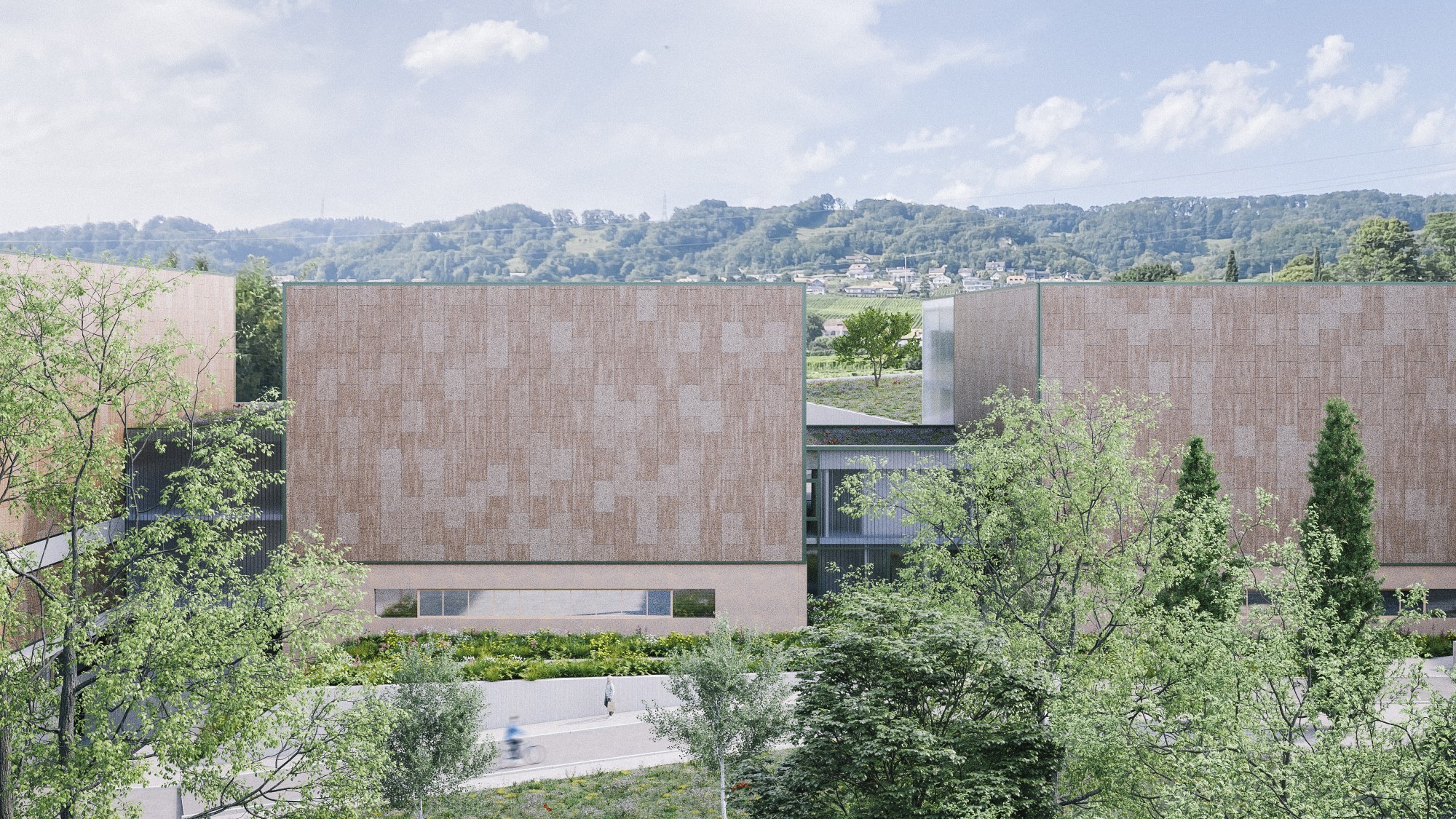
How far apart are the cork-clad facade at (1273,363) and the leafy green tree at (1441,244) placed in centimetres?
5218

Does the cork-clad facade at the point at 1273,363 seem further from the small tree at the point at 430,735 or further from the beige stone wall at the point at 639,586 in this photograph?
the small tree at the point at 430,735

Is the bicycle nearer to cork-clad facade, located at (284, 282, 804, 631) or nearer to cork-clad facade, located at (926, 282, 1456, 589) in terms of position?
cork-clad facade, located at (284, 282, 804, 631)

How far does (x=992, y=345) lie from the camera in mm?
31688

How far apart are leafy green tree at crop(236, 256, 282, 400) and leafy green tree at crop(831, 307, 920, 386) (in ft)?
106

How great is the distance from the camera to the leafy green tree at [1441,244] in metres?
72.1

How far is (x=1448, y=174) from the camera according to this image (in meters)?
164

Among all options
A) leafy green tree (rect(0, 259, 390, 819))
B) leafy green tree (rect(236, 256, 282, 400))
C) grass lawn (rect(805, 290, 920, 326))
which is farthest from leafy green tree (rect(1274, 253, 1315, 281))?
leafy green tree (rect(0, 259, 390, 819))

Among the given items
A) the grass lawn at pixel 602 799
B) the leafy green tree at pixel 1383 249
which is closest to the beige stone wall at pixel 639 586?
the grass lawn at pixel 602 799

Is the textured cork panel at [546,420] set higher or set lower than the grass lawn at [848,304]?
lower

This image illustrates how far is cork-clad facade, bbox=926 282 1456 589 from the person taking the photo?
2747 centimetres

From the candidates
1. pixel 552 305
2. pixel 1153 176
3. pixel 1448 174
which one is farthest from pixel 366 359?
pixel 1448 174

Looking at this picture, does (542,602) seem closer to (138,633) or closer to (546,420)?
(546,420)

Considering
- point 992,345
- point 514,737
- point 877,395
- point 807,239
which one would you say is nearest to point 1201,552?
point 992,345

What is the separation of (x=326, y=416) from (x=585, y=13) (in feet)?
452
